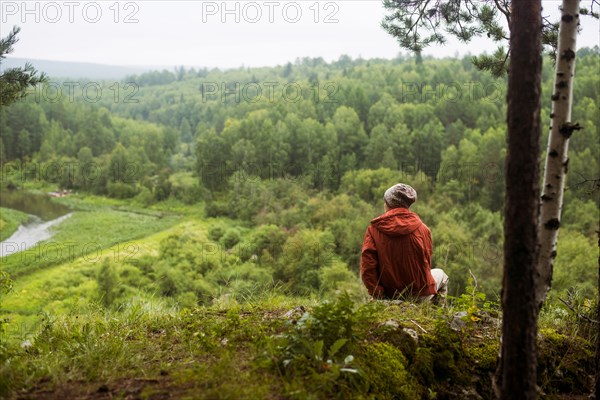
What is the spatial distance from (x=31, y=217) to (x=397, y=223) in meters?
59.4

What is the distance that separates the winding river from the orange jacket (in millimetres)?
42171

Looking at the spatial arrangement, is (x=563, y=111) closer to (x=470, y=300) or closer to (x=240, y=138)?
(x=470, y=300)

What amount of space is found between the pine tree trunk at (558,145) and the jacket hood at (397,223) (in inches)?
41.2

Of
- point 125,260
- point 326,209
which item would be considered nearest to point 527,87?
point 125,260

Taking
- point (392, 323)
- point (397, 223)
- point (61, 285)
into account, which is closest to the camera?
point (392, 323)

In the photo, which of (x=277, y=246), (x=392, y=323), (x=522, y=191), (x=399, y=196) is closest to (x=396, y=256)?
(x=399, y=196)

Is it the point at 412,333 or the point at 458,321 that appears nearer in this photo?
the point at 412,333

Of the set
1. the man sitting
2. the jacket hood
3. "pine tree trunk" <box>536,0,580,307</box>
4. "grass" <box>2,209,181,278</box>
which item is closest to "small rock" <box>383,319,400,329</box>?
the man sitting

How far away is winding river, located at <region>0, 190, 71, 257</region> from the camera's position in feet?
146

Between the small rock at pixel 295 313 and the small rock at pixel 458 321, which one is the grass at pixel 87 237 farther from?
the small rock at pixel 458 321

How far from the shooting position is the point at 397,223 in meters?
4.39

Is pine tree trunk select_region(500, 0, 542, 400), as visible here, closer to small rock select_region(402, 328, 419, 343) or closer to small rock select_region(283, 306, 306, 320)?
small rock select_region(402, 328, 419, 343)

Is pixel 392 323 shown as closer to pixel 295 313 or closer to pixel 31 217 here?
pixel 295 313

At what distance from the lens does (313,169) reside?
64438 millimetres
